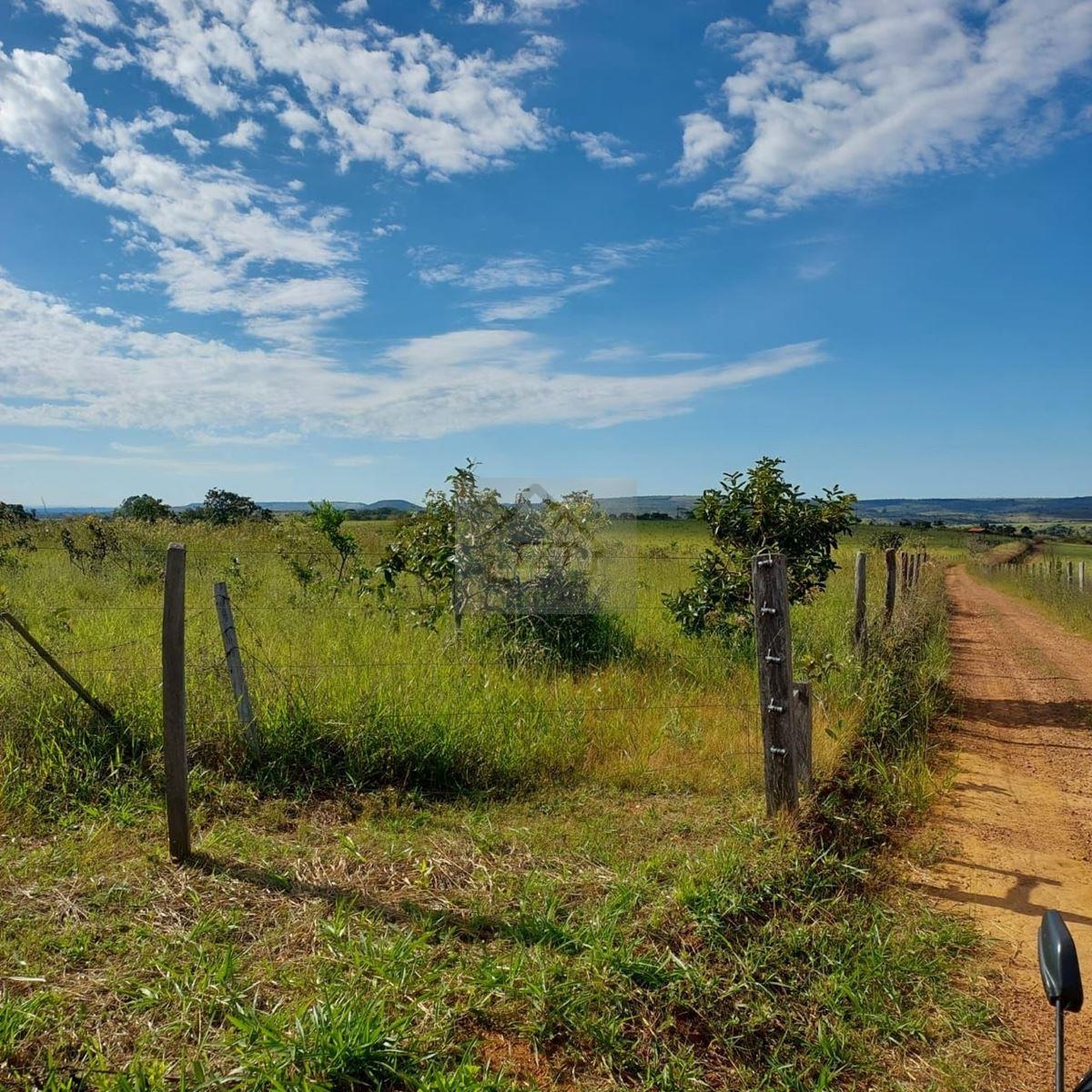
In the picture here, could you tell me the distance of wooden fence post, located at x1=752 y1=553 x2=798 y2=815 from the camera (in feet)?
15.0

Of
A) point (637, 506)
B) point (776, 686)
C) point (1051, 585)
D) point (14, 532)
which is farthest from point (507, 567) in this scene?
point (1051, 585)

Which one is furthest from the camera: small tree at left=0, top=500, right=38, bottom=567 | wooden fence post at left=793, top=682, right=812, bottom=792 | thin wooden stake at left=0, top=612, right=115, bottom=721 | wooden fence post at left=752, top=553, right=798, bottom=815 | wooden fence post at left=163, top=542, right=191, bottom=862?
small tree at left=0, top=500, right=38, bottom=567

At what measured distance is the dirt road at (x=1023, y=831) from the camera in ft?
10.9

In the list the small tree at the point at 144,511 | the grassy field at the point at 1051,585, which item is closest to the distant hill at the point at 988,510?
the grassy field at the point at 1051,585

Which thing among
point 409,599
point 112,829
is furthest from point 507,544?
point 112,829

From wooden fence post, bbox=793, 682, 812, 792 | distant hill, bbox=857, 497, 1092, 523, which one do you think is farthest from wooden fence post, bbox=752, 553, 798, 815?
distant hill, bbox=857, 497, 1092, 523

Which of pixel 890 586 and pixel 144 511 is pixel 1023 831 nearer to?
pixel 890 586

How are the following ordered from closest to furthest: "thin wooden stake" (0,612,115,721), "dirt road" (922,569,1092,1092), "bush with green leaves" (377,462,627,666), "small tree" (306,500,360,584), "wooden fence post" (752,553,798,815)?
"dirt road" (922,569,1092,1092), "wooden fence post" (752,553,798,815), "thin wooden stake" (0,612,115,721), "bush with green leaves" (377,462,627,666), "small tree" (306,500,360,584)

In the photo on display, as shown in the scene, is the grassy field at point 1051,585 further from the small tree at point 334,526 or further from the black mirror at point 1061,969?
the black mirror at point 1061,969

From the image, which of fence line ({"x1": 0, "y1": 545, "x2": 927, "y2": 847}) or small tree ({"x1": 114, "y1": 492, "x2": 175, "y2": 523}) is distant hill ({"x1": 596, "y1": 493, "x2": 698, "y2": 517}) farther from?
small tree ({"x1": 114, "y1": 492, "x2": 175, "y2": 523})

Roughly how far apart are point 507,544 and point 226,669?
319 centimetres

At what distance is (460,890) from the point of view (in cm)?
394

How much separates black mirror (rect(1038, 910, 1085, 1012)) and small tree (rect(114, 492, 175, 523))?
1761cm

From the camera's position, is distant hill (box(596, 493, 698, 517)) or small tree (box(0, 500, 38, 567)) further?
small tree (box(0, 500, 38, 567))
